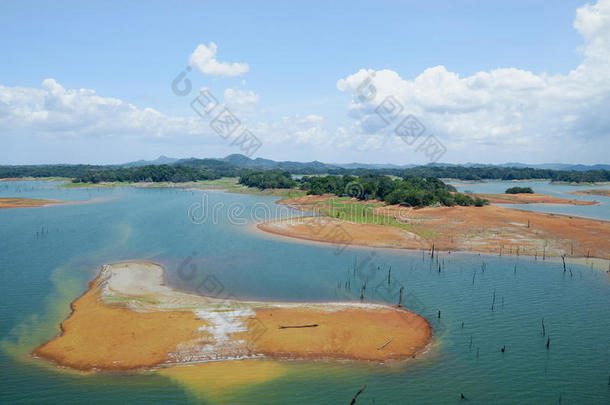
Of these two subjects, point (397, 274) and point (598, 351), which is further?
point (397, 274)

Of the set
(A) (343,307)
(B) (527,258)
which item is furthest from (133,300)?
(B) (527,258)

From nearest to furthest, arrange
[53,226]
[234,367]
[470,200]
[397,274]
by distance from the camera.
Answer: [234,367] → [397,274] → [53,226] → [470,200]

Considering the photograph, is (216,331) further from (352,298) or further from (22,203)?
(22,203)

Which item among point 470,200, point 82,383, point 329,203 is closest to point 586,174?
point 470,200

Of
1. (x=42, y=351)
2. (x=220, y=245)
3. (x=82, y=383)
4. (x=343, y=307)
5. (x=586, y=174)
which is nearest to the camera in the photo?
(x=82, y=383)

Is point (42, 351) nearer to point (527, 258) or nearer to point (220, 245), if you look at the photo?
point (220, 245)

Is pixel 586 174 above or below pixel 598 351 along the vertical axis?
above

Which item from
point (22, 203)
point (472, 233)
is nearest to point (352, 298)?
point (472, 233)
